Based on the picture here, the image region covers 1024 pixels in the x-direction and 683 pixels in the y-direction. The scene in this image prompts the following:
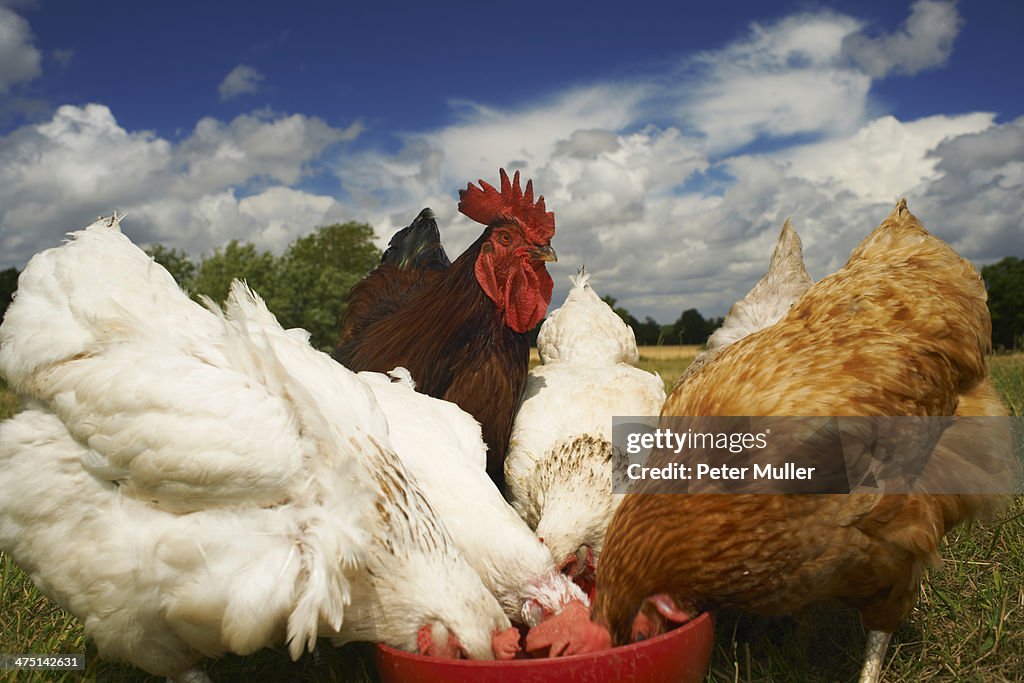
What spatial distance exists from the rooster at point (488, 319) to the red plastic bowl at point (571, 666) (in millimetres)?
1575

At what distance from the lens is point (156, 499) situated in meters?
1.76

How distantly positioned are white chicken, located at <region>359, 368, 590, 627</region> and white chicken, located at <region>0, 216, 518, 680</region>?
0.47 feet

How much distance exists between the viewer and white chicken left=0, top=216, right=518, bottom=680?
167cm

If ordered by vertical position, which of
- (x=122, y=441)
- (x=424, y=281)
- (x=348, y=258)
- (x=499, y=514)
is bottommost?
(x=499, y=514)

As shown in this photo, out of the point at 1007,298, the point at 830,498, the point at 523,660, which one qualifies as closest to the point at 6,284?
the point at 523,660

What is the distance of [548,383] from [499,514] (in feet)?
5.13

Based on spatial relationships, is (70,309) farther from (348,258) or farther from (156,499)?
(348,258)

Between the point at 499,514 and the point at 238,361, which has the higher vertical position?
the point at 238,361

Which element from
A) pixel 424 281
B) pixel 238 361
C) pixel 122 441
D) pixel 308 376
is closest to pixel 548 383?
pixel 424 281

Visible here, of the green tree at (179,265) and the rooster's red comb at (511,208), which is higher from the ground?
the green tree at (179,265)

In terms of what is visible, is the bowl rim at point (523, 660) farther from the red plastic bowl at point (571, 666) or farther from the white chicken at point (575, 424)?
the white chicken at point (575, 424)

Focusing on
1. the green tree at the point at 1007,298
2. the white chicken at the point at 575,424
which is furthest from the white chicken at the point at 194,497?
the green tree at the point at 1007,298

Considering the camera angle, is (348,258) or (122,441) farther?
Result: (348,258)

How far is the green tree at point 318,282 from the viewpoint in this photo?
23172 millimetres
